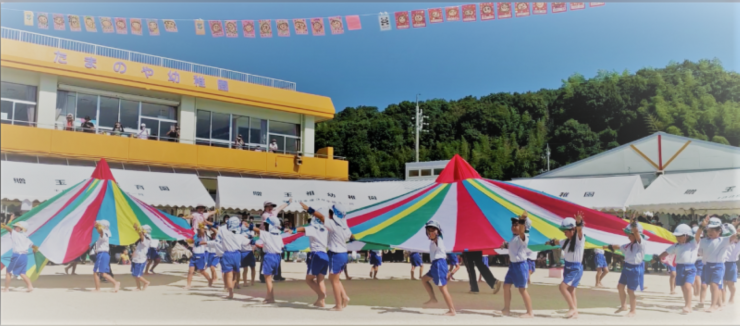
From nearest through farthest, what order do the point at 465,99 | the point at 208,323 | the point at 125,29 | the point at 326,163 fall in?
the point at 208,323 → the point at 125,29 → the point at 326,163 → the point at 465,99

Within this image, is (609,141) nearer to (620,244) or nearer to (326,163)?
(326,163)

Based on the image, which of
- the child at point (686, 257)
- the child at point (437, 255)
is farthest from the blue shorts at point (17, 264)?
the child at point (686, 257)

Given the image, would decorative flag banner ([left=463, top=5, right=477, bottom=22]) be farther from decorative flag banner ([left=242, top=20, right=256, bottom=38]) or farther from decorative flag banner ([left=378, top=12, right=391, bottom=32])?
decorative flag banner ([left=242, top=20, right=256, bottom=38])

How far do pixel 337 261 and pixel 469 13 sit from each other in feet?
18.3

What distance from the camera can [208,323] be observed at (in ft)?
24.4

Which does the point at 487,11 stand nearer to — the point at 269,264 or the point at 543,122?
the point at 269,264

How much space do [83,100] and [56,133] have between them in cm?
204

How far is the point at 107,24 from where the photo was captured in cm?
1456

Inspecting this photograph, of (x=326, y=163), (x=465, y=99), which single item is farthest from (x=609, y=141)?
(x=326, y=163)

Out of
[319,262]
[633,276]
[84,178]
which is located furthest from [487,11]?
[84,178]

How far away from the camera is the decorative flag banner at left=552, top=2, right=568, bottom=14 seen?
1101cm

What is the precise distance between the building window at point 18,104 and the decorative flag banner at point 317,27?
10063 millimetres

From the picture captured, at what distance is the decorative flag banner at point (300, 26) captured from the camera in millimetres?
13133

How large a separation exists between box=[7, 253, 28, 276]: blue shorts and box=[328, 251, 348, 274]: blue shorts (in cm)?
530
